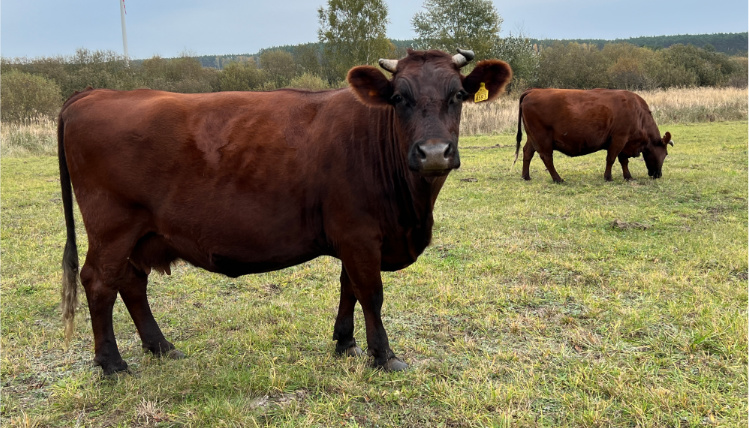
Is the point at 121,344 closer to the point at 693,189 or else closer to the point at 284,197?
the point at 284,197

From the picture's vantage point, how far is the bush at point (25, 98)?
79.9ft

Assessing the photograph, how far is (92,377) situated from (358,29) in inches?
1848

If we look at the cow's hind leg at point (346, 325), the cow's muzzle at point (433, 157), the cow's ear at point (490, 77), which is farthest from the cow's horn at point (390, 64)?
the cow's hind leg at point (346, 325)

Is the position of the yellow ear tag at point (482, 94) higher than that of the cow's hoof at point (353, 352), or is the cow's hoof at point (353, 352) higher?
the yellow ear tag at point (482, 94)

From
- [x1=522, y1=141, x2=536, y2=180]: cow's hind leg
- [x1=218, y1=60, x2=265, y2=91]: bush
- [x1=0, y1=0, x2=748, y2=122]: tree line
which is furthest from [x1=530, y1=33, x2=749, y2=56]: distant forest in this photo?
[x1=522, y1=141, x2=536, y2=180]: cow's hind leg

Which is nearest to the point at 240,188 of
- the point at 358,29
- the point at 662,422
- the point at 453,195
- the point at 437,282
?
the point at 437,282

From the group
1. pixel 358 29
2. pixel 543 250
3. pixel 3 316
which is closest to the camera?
pixel 3 316

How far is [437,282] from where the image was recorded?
539 centimetres

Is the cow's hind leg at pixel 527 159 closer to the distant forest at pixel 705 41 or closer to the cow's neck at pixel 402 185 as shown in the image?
the cow's neck at pixel 402 185

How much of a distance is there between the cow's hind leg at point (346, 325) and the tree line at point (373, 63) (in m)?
27.6

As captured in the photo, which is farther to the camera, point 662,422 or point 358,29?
point 358,29

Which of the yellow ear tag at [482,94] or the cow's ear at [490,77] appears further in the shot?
the yellow ear tag at [482,94]

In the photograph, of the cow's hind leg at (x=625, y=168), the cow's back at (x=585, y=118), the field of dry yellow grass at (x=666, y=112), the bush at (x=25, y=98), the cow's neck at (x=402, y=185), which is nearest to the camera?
the cow's neck at (x=402, y=185)

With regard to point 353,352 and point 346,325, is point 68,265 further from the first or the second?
point 353,352
